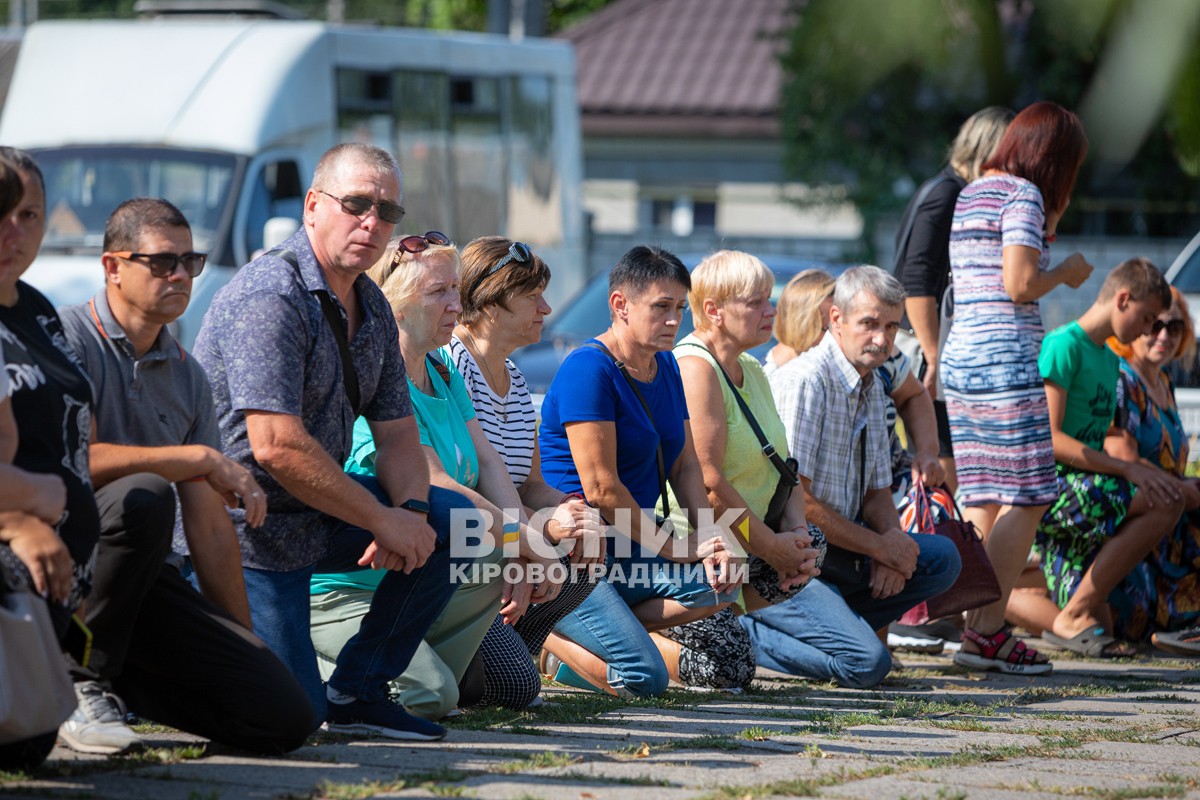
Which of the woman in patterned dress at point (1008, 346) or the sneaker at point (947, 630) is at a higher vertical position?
the woman in patterned dress at point (1008, 346)

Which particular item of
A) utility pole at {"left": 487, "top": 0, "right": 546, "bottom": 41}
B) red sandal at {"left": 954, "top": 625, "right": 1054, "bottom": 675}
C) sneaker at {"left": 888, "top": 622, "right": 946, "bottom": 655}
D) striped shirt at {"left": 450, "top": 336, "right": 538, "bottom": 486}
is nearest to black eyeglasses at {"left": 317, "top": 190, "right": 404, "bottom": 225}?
striped shirt at {"left": 450, "top": 336, "right": 538, "bottom": 486}

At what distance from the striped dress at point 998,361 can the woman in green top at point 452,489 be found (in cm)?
222

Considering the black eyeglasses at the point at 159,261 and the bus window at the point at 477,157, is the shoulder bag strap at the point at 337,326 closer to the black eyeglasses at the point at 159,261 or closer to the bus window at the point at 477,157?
the black eyeglasses at the point at 159,261

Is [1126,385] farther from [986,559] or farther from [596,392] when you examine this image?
[596,392]

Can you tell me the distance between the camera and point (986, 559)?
Answer: 6.67 m

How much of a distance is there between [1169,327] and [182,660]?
17.3ft

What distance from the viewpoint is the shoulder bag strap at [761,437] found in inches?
246

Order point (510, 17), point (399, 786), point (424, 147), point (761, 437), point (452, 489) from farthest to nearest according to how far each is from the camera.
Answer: point (510, 17)
point (424, 147)
point (761, 437)
point (452, 489)
point (399, 786)

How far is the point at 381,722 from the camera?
4.73m

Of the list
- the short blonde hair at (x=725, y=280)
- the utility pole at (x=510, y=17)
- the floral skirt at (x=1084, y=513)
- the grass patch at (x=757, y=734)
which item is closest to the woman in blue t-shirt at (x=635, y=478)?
the short blonde hair at (x=725, y=280)

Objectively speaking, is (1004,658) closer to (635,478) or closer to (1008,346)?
(1008,346)

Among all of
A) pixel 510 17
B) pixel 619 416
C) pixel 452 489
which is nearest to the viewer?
pixel 452 489

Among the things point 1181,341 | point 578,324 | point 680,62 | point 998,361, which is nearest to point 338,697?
point 998,361

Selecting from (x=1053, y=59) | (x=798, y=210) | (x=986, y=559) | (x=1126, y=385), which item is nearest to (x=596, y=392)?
(x=986, y=559)
